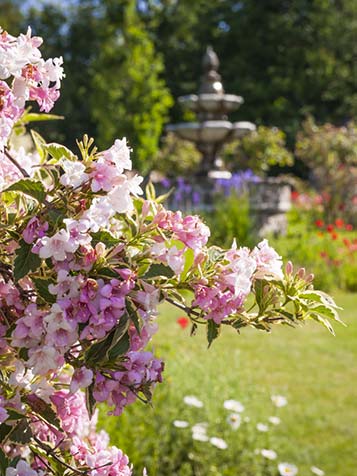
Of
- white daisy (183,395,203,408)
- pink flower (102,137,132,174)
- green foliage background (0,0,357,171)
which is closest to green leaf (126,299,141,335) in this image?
pink flower (102,137,132,174)

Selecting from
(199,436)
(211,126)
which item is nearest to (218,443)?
(199,436)

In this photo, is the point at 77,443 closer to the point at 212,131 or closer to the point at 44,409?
the point at 44,409

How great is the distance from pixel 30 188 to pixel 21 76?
0.21 meters

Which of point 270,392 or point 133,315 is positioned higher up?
point 133,315

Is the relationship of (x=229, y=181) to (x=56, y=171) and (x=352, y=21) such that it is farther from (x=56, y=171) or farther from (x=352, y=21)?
(x=352, y=21)

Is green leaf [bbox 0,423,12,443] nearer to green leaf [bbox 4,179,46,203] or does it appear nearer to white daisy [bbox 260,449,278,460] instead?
green leaf [bbox 4,179,46,203]

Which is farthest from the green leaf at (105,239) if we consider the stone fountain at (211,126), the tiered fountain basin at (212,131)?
the tiered fountain basin at (212,131)

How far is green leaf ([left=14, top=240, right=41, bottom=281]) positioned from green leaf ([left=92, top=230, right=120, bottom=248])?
0.34ft

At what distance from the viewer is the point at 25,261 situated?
1224mm

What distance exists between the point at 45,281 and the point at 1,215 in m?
0.20

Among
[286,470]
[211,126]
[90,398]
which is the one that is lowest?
[211,126]

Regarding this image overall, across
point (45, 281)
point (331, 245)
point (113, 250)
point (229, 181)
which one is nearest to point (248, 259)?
point (113, 250)

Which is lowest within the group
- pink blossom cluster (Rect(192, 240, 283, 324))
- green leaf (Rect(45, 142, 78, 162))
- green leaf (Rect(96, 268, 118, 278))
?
pink blossom cluster (Rect(192, 240, 283, 324))

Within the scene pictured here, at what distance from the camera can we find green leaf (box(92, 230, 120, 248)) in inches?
49.3
